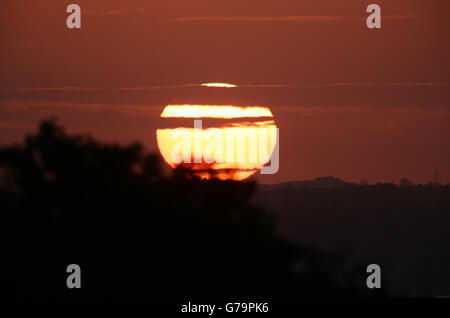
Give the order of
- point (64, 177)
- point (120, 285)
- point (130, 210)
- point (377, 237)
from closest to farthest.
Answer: point (120, 285) < point (130, 210) < point (64, 177) < point (377, 237)

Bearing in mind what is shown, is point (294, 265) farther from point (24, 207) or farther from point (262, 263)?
point (24, 207)

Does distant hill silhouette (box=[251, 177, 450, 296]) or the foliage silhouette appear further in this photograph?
distant hill silhouette (box=[251, 177, 450, 296])

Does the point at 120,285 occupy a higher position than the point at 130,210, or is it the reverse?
the point at 130,210

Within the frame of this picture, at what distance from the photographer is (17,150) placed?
3008 cm

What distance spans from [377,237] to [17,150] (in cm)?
2970

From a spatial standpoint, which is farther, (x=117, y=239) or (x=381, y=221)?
(x=381, y=221)

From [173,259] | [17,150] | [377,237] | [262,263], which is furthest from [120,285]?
[377,237]

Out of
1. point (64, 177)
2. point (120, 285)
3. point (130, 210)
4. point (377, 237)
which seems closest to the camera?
point (120, 285)

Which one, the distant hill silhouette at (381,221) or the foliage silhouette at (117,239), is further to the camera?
the distant hill silhouette at (381,221)

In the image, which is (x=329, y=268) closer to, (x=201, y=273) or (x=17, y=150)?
(x=201, y=273)
